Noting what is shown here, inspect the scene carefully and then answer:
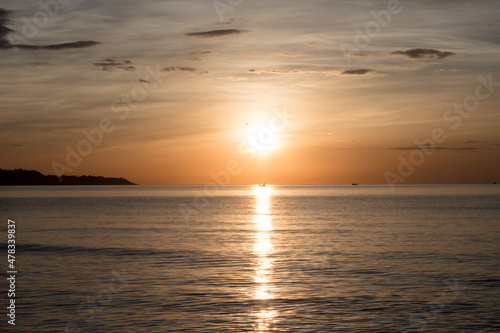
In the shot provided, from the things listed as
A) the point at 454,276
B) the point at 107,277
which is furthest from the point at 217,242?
the point at 454,276

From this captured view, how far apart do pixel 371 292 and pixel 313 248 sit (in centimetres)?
2120

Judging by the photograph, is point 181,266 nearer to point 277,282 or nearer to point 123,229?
point 277,282

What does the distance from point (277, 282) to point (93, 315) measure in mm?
12827

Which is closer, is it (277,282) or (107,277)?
(277,282)

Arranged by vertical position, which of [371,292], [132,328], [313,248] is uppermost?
[313,248]

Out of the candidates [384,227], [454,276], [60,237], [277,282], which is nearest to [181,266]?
[277,282]

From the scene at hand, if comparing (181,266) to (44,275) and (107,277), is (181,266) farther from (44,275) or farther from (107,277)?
(44,275)

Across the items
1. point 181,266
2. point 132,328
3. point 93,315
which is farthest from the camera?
point 181,266

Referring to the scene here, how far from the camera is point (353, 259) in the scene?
45.4 metres

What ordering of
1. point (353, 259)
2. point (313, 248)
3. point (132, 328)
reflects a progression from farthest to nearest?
1. point (313, 248)
2. point (353, 259)
3. point (132, 328)

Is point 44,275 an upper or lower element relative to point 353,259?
lower

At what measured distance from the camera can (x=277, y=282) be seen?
35125 mm

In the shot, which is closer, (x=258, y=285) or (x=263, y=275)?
(x=258, y=285)

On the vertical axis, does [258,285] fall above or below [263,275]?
below
